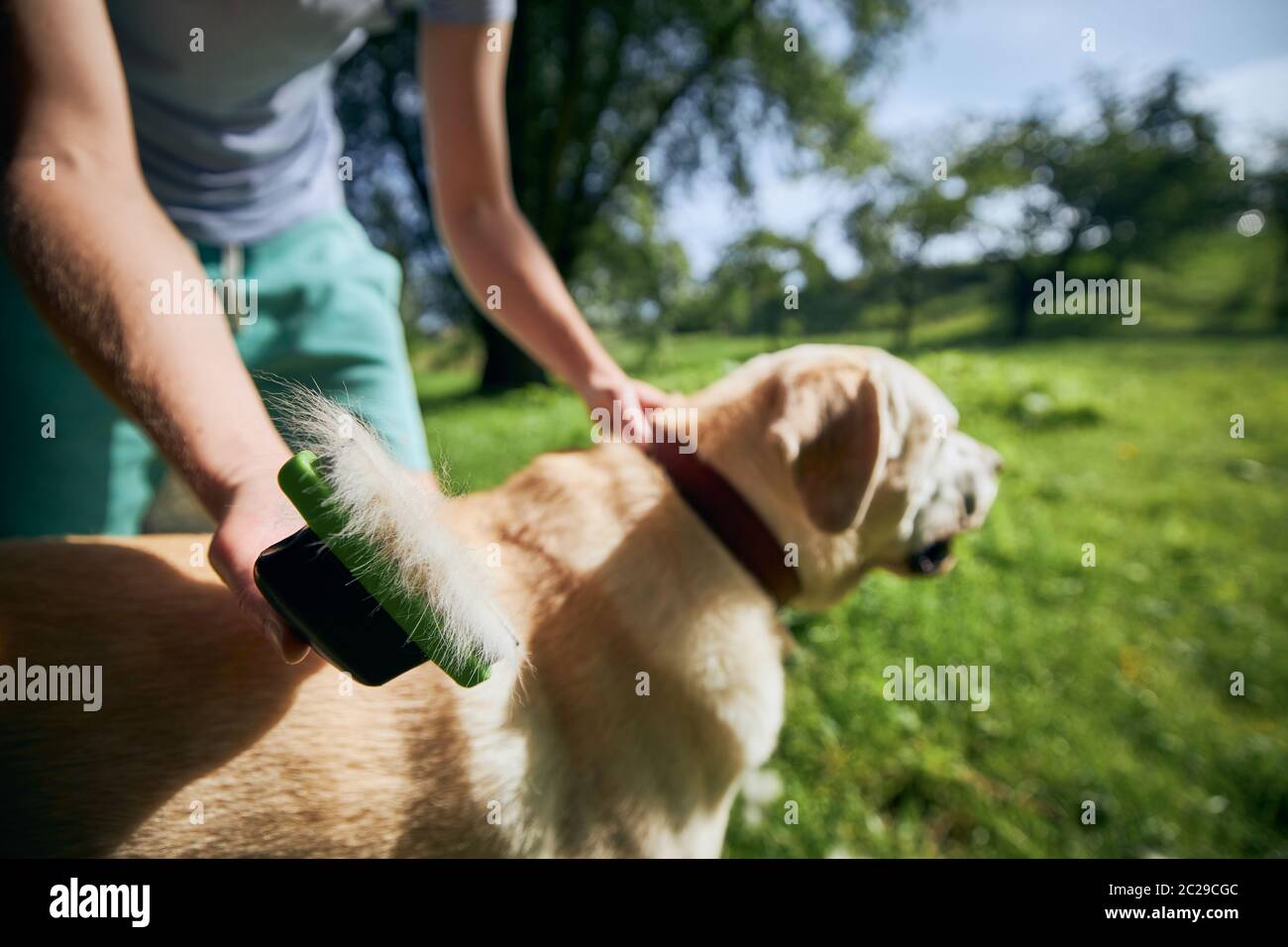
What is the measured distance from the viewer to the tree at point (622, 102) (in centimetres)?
1191

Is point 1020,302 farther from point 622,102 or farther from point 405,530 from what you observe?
point 405,530

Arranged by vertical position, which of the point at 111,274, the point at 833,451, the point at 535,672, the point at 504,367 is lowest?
the point at 535,672

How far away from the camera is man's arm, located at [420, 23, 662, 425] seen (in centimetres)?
220

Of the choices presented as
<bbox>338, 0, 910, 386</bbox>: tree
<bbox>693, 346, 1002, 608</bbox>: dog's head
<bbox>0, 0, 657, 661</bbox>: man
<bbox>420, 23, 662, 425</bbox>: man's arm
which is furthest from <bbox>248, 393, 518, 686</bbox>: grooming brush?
<bbox>338, 0, 910, 386</bbox>: tree

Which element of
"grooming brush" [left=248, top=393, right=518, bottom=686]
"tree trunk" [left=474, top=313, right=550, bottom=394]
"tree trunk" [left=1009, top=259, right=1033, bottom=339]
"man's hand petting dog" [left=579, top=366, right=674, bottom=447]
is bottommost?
"grooming brush" [left=248, top=393, right=518, bottom=686]

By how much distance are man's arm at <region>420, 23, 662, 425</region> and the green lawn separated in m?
0.51

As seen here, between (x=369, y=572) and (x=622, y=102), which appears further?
(x=622, y=102)

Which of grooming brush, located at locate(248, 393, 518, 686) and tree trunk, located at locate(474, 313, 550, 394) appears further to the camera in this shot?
tree trunk, located at locate(474, 313, 550, 394)

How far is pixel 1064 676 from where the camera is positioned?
12.6 feet

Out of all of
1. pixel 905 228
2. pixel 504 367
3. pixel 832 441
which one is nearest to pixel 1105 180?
pixel 905 228

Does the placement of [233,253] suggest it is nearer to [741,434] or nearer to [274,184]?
[274,184]

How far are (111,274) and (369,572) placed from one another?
2.42 ft

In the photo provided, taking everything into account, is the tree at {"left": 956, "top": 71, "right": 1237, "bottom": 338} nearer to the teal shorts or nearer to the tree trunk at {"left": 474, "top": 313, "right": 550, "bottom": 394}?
the tree trunk at {"left": 474, "top": 313, "right": 550, "bottom": 394}

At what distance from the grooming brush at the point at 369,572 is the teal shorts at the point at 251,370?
0.69 metres
